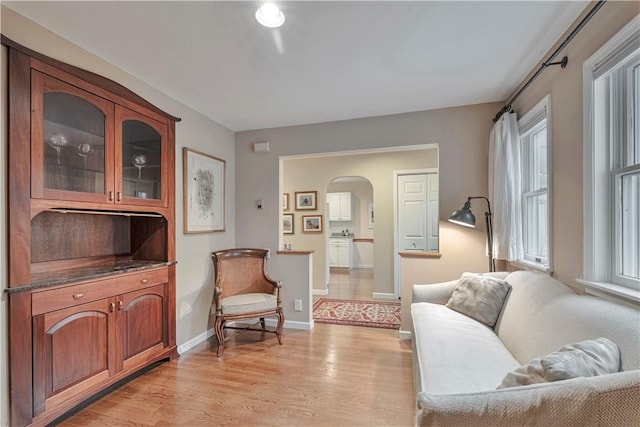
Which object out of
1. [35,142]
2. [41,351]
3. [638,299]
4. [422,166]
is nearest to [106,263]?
[41,351]

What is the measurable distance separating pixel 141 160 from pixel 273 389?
7.08ft

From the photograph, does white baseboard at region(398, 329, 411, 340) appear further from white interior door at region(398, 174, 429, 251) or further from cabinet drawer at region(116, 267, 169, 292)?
cabinet drawer at region(116, 267, 169, 292)

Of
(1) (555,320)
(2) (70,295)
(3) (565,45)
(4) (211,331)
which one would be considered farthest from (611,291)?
(4) (211,331)

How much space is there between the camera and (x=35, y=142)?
170cm

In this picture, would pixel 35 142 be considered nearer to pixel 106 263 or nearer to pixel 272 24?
pixel 106 263

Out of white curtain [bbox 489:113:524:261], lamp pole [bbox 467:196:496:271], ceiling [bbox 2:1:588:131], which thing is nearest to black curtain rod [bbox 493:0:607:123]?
ceiling [bbox 2:1:588:131]

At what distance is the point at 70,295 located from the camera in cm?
186

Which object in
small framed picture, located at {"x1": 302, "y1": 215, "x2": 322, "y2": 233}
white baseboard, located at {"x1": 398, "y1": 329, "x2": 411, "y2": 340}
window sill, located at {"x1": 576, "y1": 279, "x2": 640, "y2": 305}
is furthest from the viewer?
small framed picture, located at {"x1": 302, "y1": 215, "x2": 322, "y2": 233}

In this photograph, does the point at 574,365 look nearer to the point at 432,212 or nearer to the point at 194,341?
the point at 194,341

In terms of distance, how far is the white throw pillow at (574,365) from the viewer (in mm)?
1017

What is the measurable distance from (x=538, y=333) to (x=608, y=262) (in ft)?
1.73

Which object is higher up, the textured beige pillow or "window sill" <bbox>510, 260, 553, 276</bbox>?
"window sill" <bbox>510, 260, 553, 276</bbox>

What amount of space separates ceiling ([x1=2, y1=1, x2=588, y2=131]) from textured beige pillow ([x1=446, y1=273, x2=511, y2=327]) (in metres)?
1.71

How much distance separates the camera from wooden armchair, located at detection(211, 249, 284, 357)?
2.93 m
